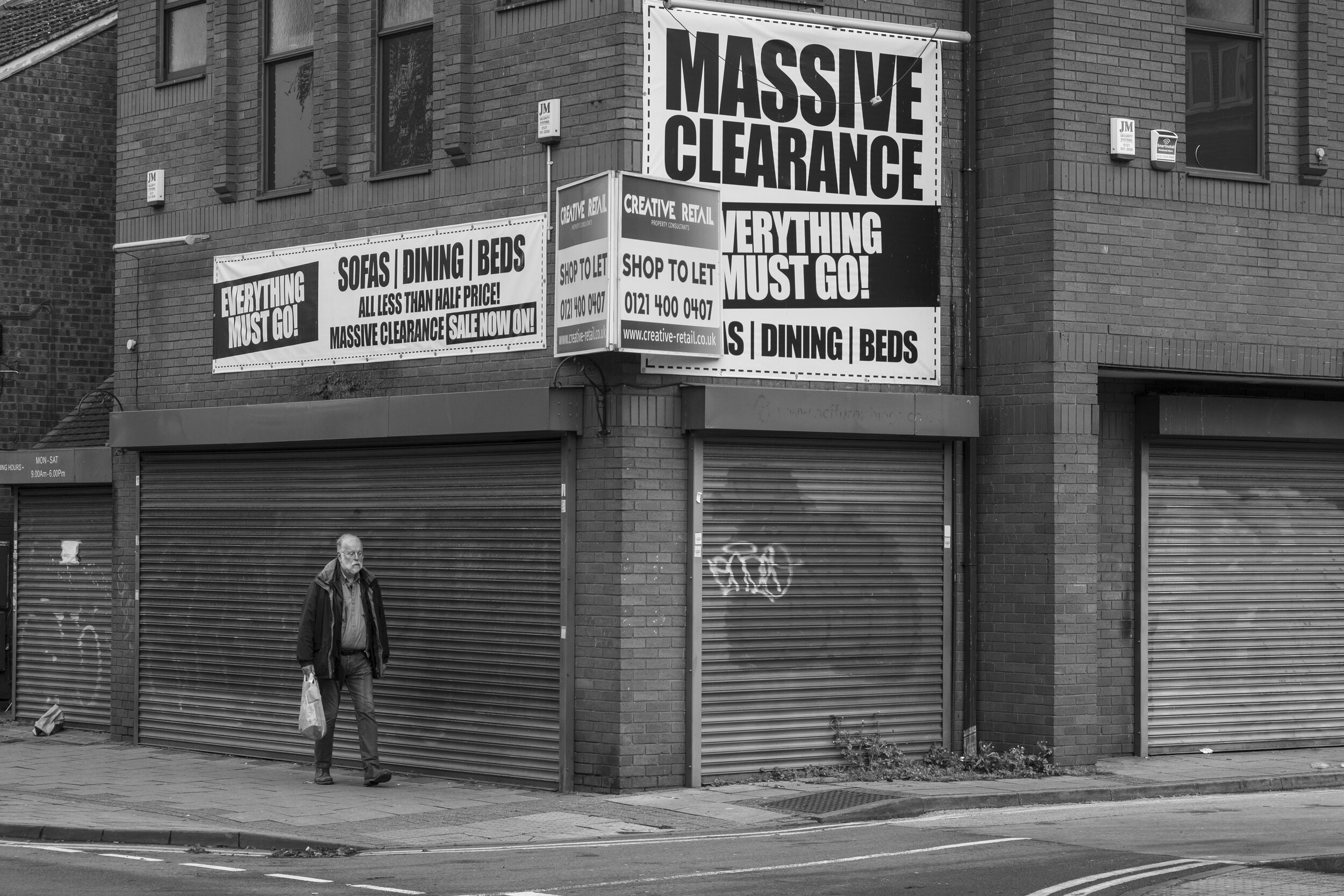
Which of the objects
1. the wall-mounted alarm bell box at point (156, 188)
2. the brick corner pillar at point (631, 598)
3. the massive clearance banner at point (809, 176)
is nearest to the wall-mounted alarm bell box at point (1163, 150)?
the massive clearance banner at point (809, 176)

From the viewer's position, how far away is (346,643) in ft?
45.9

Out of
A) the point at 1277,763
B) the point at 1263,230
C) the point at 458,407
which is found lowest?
the point at 1277,763

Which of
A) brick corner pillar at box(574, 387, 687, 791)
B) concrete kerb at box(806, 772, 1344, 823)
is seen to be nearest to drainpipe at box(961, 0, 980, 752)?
concrete kerb at box(806, 772, 1344, 823)

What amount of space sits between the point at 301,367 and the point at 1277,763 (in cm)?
903

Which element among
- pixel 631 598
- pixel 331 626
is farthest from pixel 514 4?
pixel 331 626

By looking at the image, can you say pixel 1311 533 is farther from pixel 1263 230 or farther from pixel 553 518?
pixel 553 518

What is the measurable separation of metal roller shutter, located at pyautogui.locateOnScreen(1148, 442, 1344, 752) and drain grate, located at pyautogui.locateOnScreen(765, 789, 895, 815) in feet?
11.8

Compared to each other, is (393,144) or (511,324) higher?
(393,144)

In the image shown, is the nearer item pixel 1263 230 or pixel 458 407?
pixel 458 407

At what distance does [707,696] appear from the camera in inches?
542

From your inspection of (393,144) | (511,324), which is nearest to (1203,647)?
(511,324)

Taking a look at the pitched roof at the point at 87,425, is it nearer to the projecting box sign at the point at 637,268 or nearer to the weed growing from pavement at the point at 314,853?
the projecting box sign at the point at 637,268

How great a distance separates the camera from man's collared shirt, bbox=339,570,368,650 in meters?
14.0

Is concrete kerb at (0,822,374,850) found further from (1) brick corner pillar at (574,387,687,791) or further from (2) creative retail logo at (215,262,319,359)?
(2) creative retail logo at (215,262,319,359)
